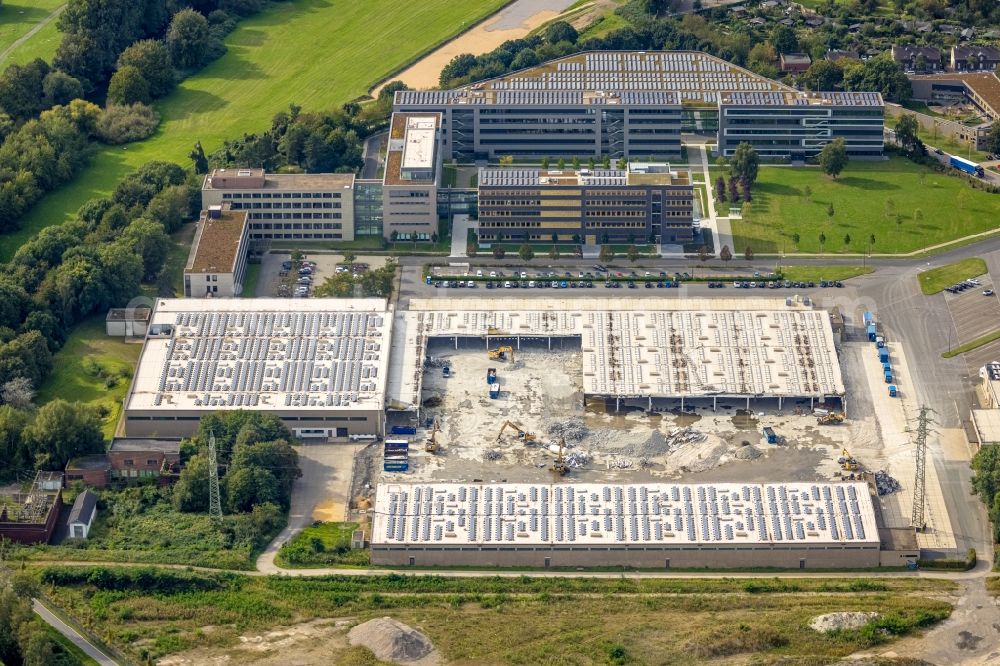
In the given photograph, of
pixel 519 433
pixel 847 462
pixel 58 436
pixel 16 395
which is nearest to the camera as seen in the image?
pixel 58 436

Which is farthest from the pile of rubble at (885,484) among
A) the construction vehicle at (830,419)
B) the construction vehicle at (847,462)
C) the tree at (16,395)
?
the tree at (16,395)

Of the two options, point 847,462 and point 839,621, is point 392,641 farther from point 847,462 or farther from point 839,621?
point 847,462

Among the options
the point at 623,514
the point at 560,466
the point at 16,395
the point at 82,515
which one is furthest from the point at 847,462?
the point at 16,395

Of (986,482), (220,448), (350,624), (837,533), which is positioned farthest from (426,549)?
(986,482)

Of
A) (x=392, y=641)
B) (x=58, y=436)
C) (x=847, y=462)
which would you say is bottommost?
A: (x=392, y=641)

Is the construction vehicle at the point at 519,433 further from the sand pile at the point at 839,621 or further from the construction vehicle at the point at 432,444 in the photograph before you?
the sand pile at the point at 839,621

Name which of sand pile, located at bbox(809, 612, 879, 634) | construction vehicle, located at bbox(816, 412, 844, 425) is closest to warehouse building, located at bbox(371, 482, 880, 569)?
sand pile, located at bbox(809, 612, 879, 634)
